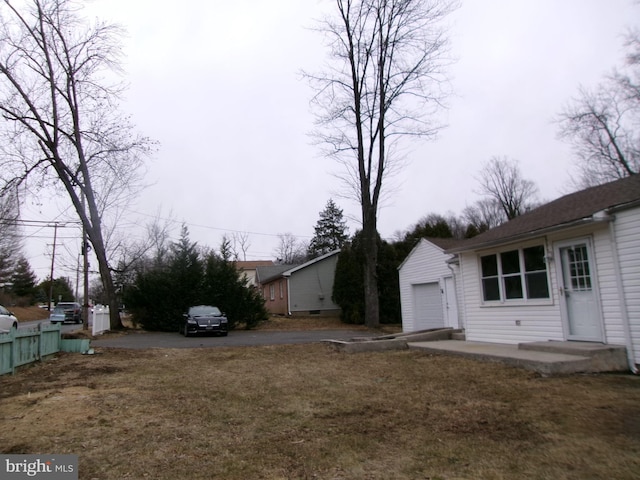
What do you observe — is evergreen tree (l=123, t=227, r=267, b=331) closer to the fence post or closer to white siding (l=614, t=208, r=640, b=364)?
the fence post

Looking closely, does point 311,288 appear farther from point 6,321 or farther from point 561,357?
point 561,357

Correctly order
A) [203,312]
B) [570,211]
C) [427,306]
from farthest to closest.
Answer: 1. [203,312]
2. [427,306]
3. [570,211]

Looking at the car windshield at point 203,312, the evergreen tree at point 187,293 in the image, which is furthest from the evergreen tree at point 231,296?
the car windshield at point 203,312

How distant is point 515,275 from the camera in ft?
38.4

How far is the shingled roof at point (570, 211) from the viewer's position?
9.22 meters

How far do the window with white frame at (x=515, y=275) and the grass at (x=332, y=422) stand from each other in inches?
108

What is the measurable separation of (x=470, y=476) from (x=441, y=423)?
66.7 inches

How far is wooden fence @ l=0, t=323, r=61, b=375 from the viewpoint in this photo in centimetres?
931

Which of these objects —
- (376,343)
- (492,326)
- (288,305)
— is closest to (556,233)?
(492,326)

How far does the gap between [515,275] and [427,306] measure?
7992mm

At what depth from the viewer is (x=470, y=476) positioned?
13.1 feet

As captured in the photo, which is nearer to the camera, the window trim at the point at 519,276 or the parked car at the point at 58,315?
the window trim at the point at 519,276

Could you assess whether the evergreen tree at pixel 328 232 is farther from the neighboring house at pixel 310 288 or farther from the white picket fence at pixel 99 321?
the white picket fence at pixel 99 321

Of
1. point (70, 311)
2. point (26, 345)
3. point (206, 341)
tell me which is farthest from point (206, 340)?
point (70, 311)
